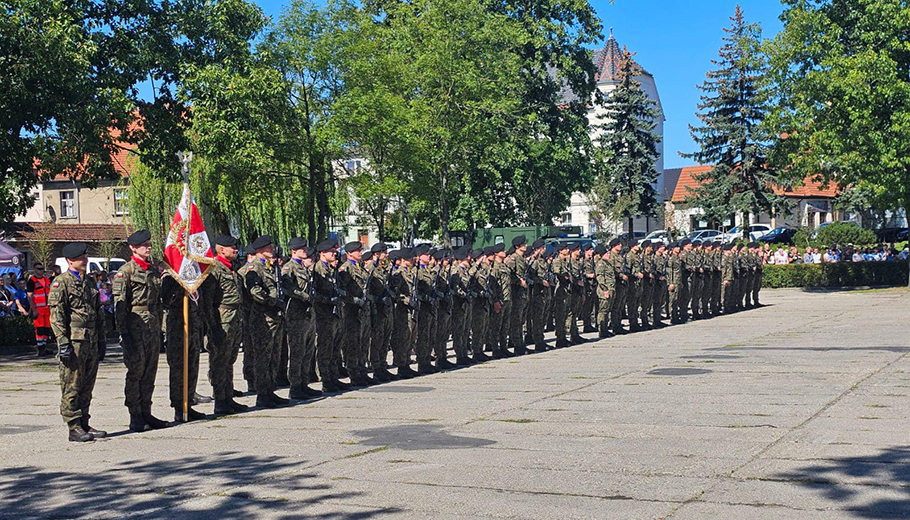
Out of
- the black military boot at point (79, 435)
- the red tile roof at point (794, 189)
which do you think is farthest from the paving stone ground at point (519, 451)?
the red tile roof at point (794, 189)

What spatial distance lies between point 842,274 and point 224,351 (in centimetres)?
3246

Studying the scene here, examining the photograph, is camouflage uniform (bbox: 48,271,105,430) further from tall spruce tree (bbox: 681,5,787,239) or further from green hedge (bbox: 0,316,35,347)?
tall spruce tree (bbox: 681,5,787,239)

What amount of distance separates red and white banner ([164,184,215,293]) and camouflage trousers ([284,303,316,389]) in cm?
138

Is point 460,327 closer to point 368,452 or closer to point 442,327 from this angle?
point 442,327

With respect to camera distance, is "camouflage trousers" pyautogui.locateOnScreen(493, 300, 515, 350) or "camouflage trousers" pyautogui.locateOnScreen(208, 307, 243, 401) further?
"camouflage trousers" pyautogui.locateOnScreen(493, 300, 515, 350)

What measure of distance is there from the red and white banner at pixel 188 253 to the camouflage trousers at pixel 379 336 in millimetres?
3237

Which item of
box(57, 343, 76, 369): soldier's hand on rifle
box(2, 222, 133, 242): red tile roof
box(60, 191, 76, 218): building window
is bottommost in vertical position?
box(57, 343, 76, 369): soldier's hand on rifle

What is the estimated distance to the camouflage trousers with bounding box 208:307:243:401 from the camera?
1126 cm

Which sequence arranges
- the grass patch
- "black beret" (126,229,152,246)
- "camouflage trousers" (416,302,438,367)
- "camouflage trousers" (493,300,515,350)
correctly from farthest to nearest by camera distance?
"camouflage trousers" (493,300,515,350) < "camouflage trousers" (416,302,438,367) < "black beret" (126,229,152,246) < the grass patch

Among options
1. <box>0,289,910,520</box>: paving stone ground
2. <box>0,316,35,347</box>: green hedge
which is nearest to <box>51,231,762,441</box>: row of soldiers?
<box>0,289,910,520</box>: paving stone ground

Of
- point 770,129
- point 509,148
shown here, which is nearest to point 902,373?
point 770,129

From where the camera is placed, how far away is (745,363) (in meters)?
14.7

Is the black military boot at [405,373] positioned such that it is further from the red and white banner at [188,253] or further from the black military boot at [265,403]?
the red and white banner at [188,253]

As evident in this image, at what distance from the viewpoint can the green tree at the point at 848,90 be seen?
33188 millimetres
